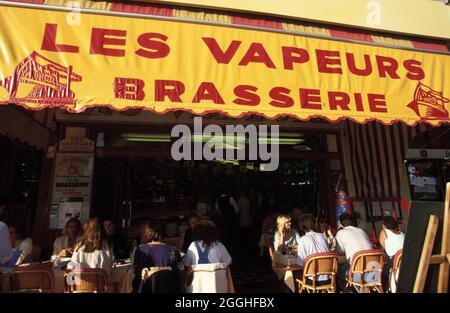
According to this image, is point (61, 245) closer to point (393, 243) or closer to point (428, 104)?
point (393, 243)

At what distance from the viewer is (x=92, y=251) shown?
12.9ft

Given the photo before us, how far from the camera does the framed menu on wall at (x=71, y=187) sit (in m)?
6.14

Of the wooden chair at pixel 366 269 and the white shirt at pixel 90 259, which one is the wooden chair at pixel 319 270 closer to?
the wooden chair at pixel 366 269

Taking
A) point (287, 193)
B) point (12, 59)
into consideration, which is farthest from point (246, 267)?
point (12, 59)

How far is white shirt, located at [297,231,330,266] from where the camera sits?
4.49 metres

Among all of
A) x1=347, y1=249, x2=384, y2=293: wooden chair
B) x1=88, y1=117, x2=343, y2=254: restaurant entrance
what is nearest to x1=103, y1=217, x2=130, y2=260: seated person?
x1=88, y1=117, x2=343, y2=254: restaurant entrance

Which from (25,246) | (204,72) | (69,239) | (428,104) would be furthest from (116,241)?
(428,104)

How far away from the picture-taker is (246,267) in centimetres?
762

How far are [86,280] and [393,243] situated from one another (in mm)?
4039

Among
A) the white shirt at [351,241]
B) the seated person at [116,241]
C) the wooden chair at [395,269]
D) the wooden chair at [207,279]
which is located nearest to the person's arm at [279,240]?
the white shirt at [351,241]

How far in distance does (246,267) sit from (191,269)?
4057 mm

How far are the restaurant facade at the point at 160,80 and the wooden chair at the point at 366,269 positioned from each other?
5.83 ft

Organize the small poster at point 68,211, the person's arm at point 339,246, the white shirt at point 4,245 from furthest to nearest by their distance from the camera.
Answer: the small poster at point 68,211 → the person's arm at point 339,246 → the white shirt at point 4,245

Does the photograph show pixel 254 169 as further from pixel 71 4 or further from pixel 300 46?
pixel 71 4
